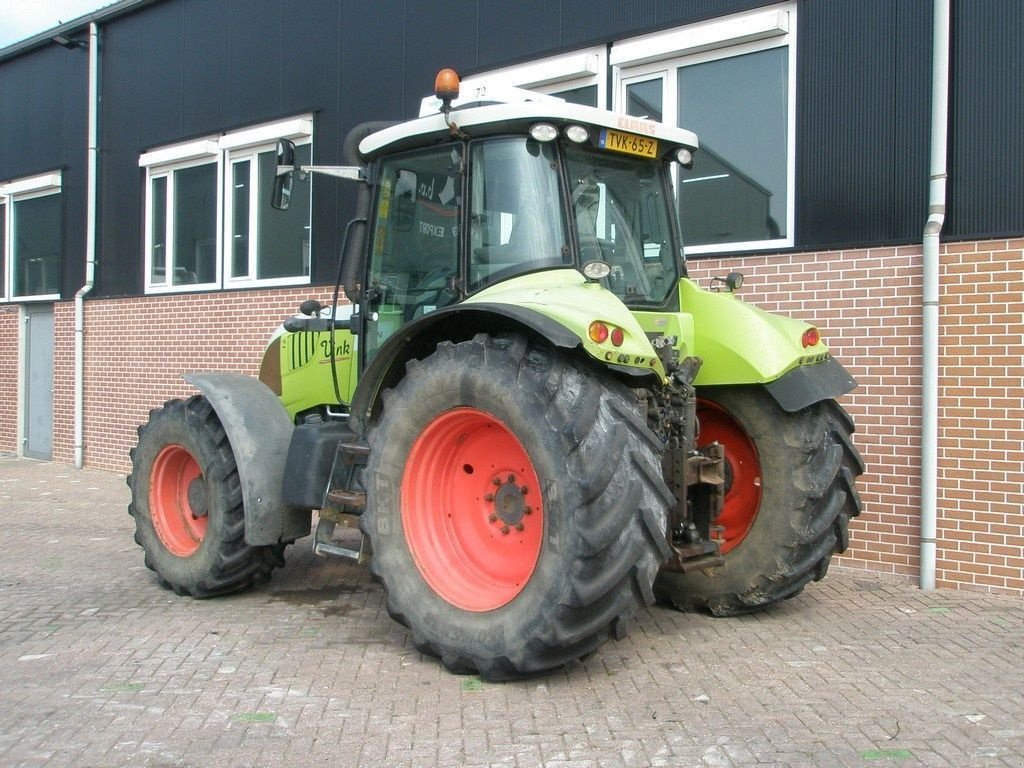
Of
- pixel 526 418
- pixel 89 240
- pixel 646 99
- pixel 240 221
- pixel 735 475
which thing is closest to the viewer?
pixel 526 418

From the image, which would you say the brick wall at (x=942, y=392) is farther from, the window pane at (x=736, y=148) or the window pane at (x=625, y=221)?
the window pane at (x=625, y=221)

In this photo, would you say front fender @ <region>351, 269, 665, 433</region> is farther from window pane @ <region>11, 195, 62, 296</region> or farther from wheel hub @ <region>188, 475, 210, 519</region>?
window pane @ <region>11, 195, 62, 296</region>

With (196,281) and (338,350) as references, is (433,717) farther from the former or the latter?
(196,281)

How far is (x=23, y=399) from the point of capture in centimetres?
1483

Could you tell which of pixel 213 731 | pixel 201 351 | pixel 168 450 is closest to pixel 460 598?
pixel 213 731

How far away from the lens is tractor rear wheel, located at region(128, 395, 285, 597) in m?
5.84

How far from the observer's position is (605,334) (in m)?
4.16

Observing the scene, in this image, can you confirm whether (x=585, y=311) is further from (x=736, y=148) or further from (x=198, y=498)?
(x=736, y=148)

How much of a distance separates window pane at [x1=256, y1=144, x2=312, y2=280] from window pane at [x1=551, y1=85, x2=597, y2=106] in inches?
127

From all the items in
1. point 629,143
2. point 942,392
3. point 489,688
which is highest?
point 629,143

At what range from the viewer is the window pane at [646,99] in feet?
27.0

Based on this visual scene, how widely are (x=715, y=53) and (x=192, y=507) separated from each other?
5.17 metres

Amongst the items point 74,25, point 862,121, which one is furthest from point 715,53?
point 74,25

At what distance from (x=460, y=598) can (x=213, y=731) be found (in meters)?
1.21
